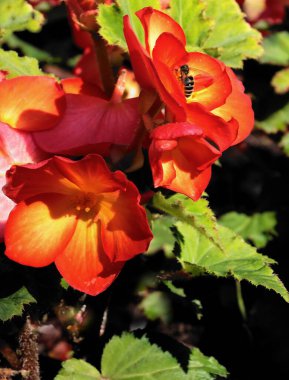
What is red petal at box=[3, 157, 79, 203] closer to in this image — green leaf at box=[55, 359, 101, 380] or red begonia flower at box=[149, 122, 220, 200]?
red begonia flower at box=[149, 122, 220, 200]

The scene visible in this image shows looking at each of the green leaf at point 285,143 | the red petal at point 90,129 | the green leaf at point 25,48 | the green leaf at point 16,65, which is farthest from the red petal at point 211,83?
the green leaf at point 25,48

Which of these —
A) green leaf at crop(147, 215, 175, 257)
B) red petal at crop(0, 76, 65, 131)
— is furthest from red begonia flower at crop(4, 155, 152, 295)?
green leaf at crop(147, 215, 175, 257)

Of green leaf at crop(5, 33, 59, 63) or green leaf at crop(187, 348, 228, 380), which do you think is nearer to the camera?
green leaf at crop(187, 348, 228, 380)

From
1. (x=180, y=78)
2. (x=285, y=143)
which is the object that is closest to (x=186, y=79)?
(x=180, y=78)

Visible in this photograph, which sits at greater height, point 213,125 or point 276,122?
point 213,125

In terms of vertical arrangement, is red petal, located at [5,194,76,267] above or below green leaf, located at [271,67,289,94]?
above

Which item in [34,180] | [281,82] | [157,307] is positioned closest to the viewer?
[34,180]

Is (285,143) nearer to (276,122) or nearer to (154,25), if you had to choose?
A: (276,122)
